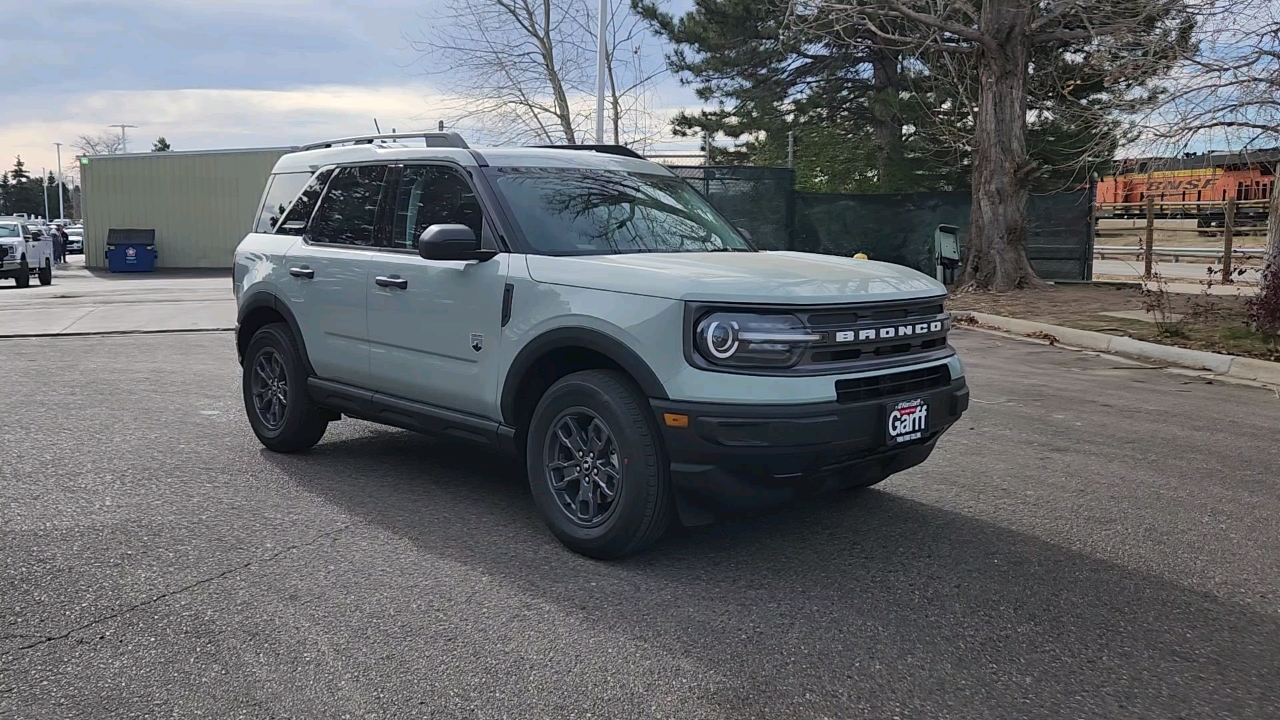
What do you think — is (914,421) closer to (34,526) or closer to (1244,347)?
(34,526)

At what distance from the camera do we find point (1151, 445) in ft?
22.6

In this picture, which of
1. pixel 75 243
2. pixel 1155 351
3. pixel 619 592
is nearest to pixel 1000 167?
pixel 1155 351

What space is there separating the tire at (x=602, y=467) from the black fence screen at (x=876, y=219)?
14.4 metres

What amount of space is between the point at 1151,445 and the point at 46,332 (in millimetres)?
12590

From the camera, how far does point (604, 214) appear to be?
532cm

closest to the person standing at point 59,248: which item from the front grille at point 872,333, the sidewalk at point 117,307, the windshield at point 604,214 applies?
the sidewalk at point 117,307

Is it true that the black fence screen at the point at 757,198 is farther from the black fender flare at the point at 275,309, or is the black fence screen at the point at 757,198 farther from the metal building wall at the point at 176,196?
the metal building wall at the point at 176,196

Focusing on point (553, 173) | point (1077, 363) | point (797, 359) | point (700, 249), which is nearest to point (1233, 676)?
point (797, 359)

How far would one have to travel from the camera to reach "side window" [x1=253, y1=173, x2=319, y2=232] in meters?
6.62

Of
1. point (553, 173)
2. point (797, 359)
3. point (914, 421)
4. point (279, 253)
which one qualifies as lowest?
point (914, 421)

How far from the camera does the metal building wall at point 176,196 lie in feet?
117

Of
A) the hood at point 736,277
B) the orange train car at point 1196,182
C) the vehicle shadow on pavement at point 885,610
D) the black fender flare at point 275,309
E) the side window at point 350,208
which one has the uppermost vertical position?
the orange train car at point 1196,182

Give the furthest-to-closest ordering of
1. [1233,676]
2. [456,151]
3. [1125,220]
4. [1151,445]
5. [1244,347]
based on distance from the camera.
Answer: [1125,220], [1244,347], [1151,445], [456,151], [1233,676]

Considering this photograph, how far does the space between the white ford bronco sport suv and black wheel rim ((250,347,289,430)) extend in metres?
0.05
